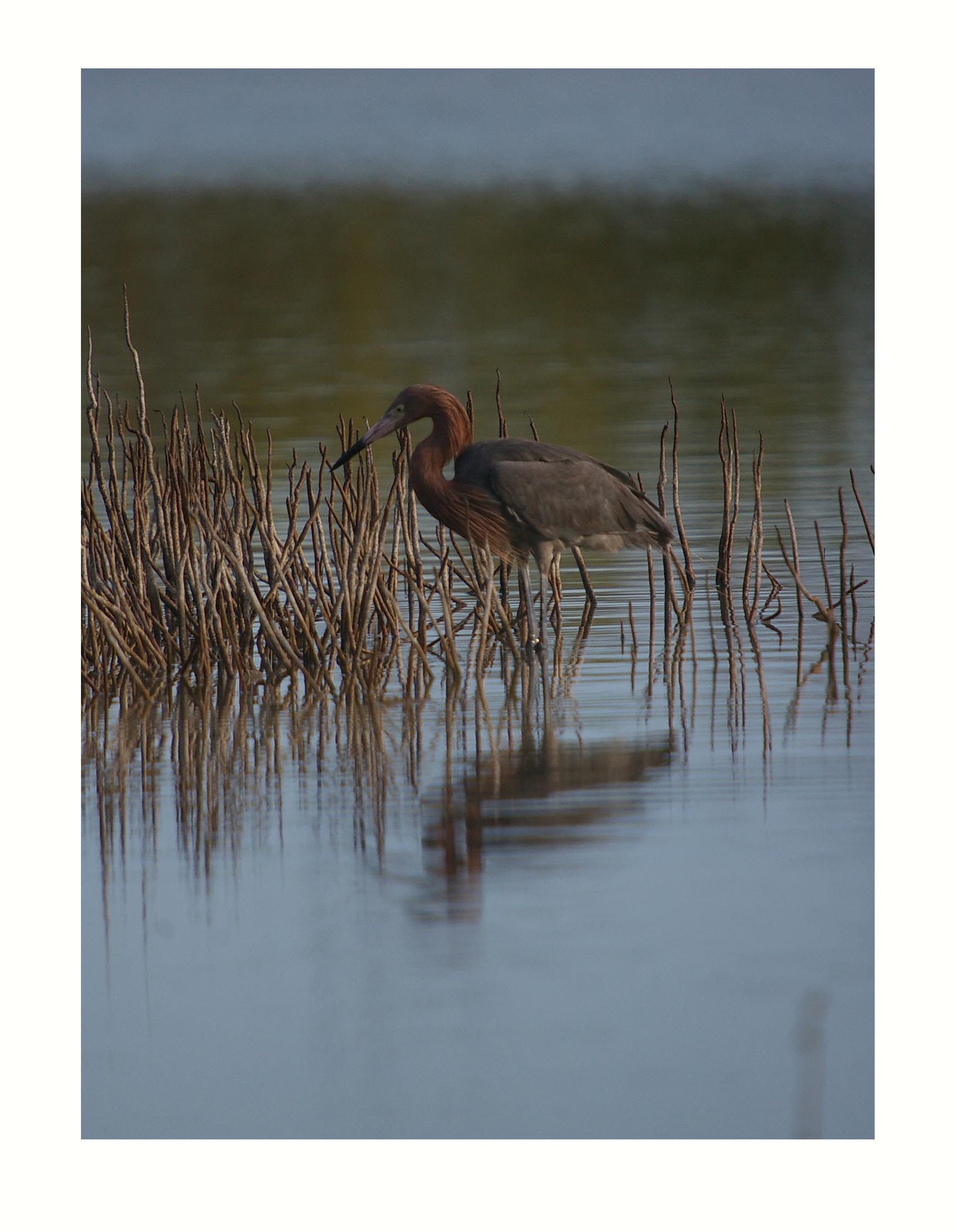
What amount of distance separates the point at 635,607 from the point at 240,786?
3.69 metres

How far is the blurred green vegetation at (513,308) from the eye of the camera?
1722cm

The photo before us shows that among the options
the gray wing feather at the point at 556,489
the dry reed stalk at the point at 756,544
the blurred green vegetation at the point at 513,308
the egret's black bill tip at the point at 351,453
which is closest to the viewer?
the egret's black bill tip at the point at 351,453

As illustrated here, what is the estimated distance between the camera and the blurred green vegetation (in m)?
17.2

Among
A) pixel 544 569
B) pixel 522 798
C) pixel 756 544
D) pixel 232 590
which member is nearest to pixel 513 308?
pixel 756 544

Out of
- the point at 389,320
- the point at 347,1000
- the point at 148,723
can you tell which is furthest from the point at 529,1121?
the point at 389,320

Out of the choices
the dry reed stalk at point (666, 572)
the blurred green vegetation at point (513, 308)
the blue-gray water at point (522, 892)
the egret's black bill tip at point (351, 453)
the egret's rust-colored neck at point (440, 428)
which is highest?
the blurred green vegetation at point (513, 308)

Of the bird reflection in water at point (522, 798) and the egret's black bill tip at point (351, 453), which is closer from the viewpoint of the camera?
the bird reflection in water at point (522, 798)

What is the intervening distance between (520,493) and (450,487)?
0.35m

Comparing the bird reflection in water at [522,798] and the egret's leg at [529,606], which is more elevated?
the egret's leg at [529,606]

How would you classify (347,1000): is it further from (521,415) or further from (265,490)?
(521,415)

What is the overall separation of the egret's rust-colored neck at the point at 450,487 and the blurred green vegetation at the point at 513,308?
4743mm

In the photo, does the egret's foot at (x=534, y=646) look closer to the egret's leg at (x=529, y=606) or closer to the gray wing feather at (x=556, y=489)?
the egret's leg at (x=529, y=606)

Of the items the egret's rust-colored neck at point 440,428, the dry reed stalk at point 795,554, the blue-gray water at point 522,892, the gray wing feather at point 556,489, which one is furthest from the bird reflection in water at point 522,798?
the egret's rust-colored neck at point 440,428

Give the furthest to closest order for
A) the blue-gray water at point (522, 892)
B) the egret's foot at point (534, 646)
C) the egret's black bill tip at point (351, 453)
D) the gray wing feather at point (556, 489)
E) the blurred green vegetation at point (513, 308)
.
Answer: the blurred green vegetation at point (513, 308) → the gray wing feather at point (556, 489) → the egret's foot at point (534, 646) → the egret's black bill tip at point (351, 453) → the blue-gray water at point (522, 892)
